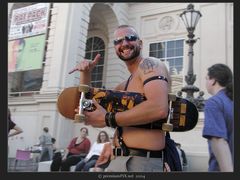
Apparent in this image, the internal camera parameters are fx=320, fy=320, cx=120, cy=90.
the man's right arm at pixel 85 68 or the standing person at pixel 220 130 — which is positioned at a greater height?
the man's right arm at pixel 85 68

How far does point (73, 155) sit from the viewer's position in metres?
4.93

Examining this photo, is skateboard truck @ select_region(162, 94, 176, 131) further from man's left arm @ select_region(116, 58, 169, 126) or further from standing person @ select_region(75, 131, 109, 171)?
standing person @ select_region(75, 131, 109, 171)

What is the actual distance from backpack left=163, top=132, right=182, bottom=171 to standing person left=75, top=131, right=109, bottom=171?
284cm

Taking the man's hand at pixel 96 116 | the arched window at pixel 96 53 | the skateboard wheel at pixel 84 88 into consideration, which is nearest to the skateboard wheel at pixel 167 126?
the man's hand at pixel 96 116

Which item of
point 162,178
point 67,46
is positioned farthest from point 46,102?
point 162,178

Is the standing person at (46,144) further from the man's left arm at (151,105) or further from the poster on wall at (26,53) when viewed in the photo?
the man's left arm at (151,105)

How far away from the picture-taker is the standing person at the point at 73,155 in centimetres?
475

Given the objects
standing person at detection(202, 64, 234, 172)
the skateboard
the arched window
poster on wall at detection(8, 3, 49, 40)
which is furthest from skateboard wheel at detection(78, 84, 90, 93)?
the arched window

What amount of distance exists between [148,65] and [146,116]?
0.24 meters

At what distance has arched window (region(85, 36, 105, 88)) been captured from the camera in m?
11.2

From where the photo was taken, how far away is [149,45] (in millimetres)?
10656

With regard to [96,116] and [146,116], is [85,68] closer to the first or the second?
[96,116]

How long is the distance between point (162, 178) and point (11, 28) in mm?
6877

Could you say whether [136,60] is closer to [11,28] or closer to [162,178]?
[162,178]
